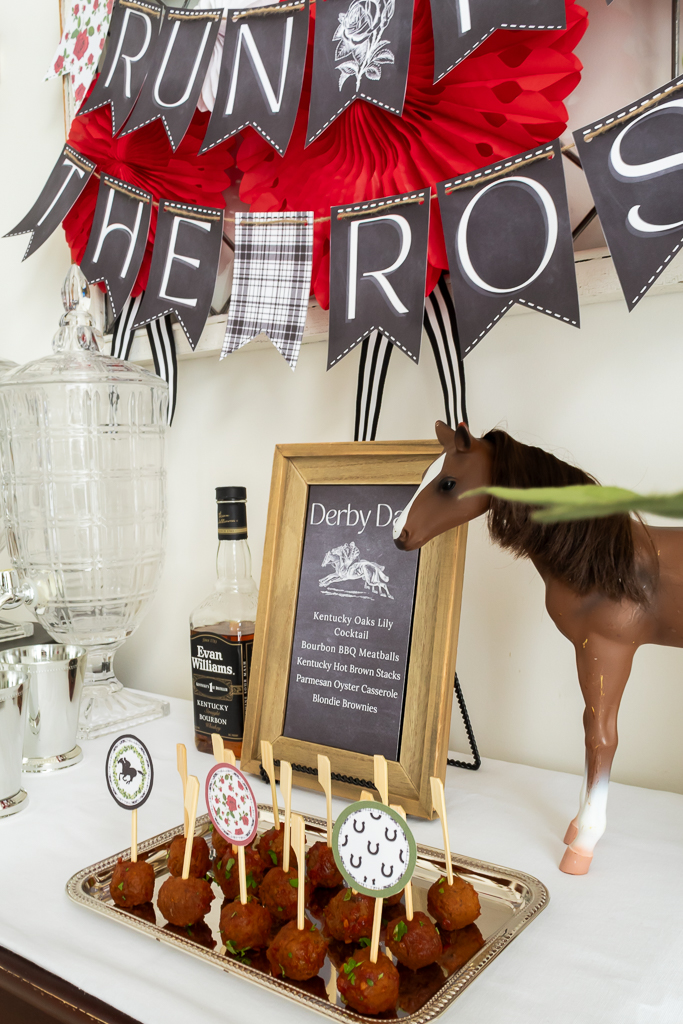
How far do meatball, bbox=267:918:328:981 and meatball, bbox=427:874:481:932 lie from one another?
0.09 meters

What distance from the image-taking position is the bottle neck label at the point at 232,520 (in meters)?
0.89

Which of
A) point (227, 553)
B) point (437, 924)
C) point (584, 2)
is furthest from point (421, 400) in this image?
point (437, 924)

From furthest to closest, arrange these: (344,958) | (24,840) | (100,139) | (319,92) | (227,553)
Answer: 1. (100,139)
2. (227,553)
3. (319,92)
4. (24,840)
5. (344,958)

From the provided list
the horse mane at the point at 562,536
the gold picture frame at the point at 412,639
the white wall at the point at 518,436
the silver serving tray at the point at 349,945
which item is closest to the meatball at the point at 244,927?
the silver serving tray at the point at 349,945

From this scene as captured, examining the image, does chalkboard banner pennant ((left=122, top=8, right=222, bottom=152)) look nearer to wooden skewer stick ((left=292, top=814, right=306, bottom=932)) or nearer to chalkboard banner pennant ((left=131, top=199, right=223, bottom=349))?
chalkboard banner pennant ((left=131, top=199, right=223, bottom=349))

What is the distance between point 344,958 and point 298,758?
287 millimetres

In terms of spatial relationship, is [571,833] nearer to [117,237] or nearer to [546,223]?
[546,223]

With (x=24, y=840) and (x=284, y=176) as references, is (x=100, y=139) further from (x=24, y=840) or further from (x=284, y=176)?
(x=24, y=840)

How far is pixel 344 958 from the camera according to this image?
49 centimetres

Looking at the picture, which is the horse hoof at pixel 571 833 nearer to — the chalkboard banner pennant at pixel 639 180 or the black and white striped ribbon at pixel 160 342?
the chalkboard banner pennant at pixel 639 180

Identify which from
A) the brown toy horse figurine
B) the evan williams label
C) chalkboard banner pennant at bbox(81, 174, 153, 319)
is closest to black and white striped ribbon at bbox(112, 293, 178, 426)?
chalkboard banner pennant at bbox(81, 174, 153, 319)

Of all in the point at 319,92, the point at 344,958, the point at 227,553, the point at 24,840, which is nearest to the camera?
the point at 344,958

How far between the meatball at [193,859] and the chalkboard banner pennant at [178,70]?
0.84 m

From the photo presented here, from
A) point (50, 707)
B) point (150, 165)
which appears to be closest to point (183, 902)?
point (50, 707)
